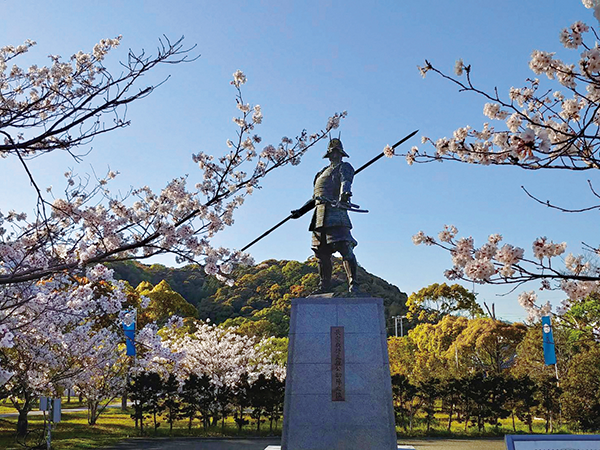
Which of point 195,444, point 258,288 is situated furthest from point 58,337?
point 258,288

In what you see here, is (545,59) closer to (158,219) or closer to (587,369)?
(158,219)

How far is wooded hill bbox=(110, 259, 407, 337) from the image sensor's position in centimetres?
3359

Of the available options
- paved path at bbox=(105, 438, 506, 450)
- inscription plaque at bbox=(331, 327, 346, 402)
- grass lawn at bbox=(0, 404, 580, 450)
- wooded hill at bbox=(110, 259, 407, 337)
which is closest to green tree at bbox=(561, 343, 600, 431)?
grass lawn at bbox=(0, 404, 580, 450)

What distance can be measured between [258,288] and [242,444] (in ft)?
87.6

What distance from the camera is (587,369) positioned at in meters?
12.3

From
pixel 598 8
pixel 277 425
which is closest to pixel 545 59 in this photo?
pixel 598 8

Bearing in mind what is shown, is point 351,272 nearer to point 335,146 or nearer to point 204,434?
point 335,146

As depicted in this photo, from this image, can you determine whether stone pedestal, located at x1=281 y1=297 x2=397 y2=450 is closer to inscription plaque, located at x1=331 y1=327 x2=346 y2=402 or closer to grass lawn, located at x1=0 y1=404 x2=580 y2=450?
inscription plaque, located at x1=331 y1=327 x2=346 y2=402

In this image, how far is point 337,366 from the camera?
6891 millimetres

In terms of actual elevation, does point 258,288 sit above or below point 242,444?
above

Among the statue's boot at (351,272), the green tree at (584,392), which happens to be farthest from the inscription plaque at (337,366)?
the green tree at (584,392)

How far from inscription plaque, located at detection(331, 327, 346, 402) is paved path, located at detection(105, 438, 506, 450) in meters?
4.75

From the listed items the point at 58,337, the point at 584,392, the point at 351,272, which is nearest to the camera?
the point at 351,272

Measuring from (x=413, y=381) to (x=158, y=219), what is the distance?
16729mm
